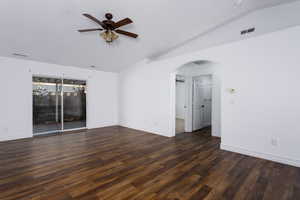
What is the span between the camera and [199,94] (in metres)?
5.71

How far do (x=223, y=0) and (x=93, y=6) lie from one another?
2667 mm

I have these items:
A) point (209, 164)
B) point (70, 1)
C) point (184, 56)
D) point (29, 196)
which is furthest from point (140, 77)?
point (29, 196)

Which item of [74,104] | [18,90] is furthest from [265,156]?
[18,90]

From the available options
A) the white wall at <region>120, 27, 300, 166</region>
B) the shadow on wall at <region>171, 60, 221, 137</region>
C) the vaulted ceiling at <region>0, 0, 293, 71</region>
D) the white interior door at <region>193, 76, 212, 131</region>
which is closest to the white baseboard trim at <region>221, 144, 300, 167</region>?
the white wall at <region>120, 27, 300, 166</region>

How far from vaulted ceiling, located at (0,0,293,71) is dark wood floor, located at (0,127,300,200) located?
2868 mm

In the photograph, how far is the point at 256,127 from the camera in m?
3.13

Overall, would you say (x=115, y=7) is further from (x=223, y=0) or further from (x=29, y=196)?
(x=29, y=196)

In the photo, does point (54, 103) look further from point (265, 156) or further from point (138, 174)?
point (265, 156)

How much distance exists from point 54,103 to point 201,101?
6067mm

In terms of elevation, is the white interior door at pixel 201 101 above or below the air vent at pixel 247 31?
below

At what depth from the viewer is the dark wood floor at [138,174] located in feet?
6.29

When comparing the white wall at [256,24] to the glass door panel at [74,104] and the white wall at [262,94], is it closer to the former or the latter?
the white wall at [262,94]

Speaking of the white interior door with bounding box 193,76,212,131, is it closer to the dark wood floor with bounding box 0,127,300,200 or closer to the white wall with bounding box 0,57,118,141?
the dark wood floor with bounding box 0,127,300,200

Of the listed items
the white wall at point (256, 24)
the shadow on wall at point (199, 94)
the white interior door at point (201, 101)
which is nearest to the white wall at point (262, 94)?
the white wall at point (256, 24)
